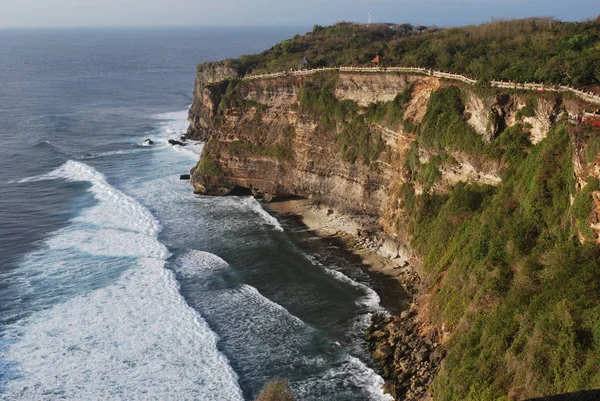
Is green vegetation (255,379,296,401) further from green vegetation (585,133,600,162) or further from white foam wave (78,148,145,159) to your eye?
white foam wave (78,148,145,159)

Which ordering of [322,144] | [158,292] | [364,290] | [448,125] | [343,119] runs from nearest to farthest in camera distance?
[364,290] → [158,292] → [448,125] → [343,119] → [322,144]

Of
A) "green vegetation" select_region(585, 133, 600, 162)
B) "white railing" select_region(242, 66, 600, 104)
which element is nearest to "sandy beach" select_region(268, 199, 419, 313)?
"white railing" select_region(242, 66, 600, 104)

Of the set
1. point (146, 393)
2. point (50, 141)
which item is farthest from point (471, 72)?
point (50, 141)

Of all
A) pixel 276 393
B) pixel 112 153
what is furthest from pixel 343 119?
pixel 112 153

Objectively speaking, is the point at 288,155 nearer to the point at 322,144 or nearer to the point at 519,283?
the point at 322,144

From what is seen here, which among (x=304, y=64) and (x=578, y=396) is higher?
(x=304, y=64)

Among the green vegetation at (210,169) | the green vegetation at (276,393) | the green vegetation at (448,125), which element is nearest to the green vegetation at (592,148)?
the green vegetation at (448,125)

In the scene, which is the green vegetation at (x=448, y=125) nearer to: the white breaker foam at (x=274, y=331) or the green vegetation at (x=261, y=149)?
the white breaker foam at (x=274, y=331)
